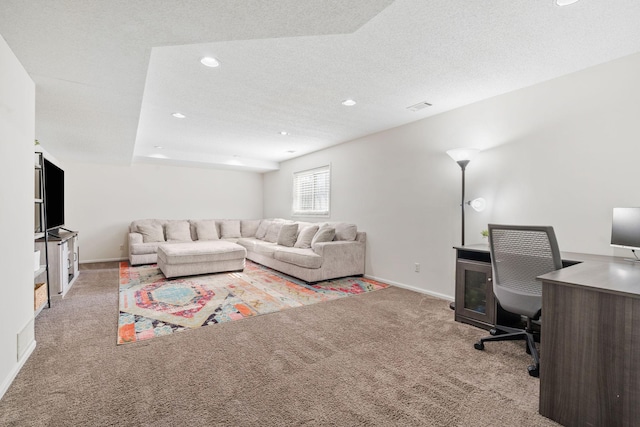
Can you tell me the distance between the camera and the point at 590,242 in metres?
2.56

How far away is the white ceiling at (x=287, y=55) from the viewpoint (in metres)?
1.49

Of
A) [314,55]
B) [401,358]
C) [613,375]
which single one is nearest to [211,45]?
[314,55]

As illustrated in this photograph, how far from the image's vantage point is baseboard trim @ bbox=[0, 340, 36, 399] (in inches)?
66.4

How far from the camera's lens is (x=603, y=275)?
5.55ft

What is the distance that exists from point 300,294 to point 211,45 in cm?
291

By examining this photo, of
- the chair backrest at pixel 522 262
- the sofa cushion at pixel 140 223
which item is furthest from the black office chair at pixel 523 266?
the sofa cushion at pixel 140 223

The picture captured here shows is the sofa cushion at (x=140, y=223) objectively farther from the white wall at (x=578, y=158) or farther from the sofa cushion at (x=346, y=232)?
the white wall at (x=578, y=158)

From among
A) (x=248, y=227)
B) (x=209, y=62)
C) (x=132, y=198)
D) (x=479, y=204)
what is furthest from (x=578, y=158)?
(x=132, y=198)

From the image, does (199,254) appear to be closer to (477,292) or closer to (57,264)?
(57,264)

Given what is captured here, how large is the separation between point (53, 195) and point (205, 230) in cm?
327

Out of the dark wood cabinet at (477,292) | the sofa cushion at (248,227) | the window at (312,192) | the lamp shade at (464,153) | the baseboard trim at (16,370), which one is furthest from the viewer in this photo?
the sofa cushion at (248,227)

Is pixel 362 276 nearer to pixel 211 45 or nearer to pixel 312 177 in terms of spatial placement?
pixel 312 177

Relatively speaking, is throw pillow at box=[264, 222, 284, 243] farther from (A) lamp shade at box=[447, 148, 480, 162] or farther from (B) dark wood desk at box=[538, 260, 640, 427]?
(B) dark wood desk at box=[538, 260, 640, 427]

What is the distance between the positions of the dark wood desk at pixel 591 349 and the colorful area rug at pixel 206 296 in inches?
93.3
